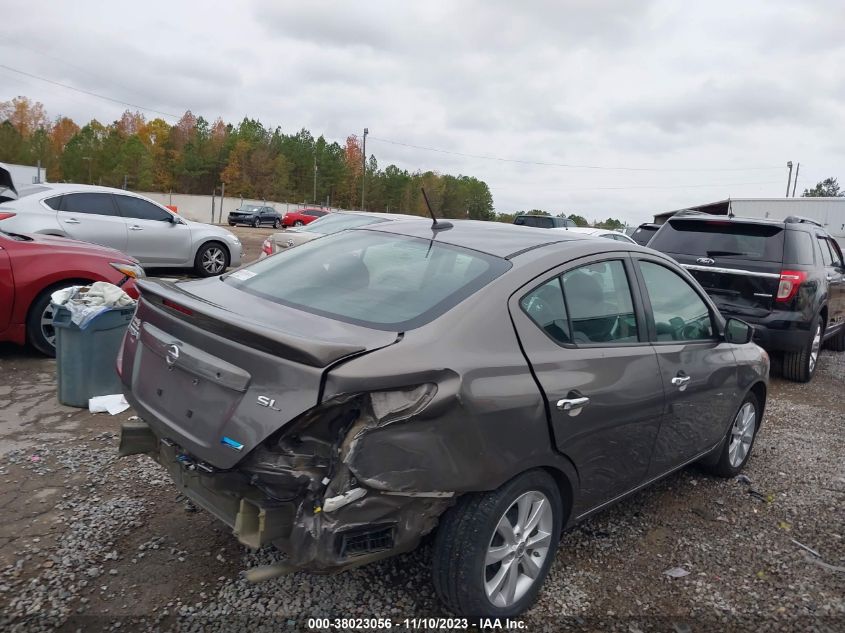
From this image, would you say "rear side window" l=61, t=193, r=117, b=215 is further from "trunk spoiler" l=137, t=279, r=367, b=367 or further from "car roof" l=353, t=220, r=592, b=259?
"trunk spoiler" l=137, t=279, r=367, b=367

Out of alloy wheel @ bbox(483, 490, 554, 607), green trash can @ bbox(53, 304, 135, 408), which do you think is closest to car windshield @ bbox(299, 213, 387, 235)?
green trash can @ bbox(53, 304, 135, 408)

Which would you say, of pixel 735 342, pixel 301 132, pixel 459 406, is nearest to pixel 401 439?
pixel 459 406

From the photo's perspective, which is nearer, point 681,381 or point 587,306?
point 587,306

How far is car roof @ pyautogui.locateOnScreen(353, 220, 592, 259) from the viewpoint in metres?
3.05

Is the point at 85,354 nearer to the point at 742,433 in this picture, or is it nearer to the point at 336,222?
the point at 742,433

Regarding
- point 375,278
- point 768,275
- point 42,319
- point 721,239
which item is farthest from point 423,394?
point 721,239

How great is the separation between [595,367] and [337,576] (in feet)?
4.96

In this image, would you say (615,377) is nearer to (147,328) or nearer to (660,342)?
(660,342)

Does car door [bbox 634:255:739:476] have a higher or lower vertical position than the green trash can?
higher

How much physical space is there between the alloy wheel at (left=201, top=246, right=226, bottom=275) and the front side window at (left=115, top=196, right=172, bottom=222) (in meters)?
1.00

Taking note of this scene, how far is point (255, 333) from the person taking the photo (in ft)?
7.56

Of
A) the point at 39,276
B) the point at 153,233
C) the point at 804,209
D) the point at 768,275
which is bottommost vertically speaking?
the point at 39,276

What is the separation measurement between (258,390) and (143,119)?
292ft

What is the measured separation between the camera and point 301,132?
85.6m
